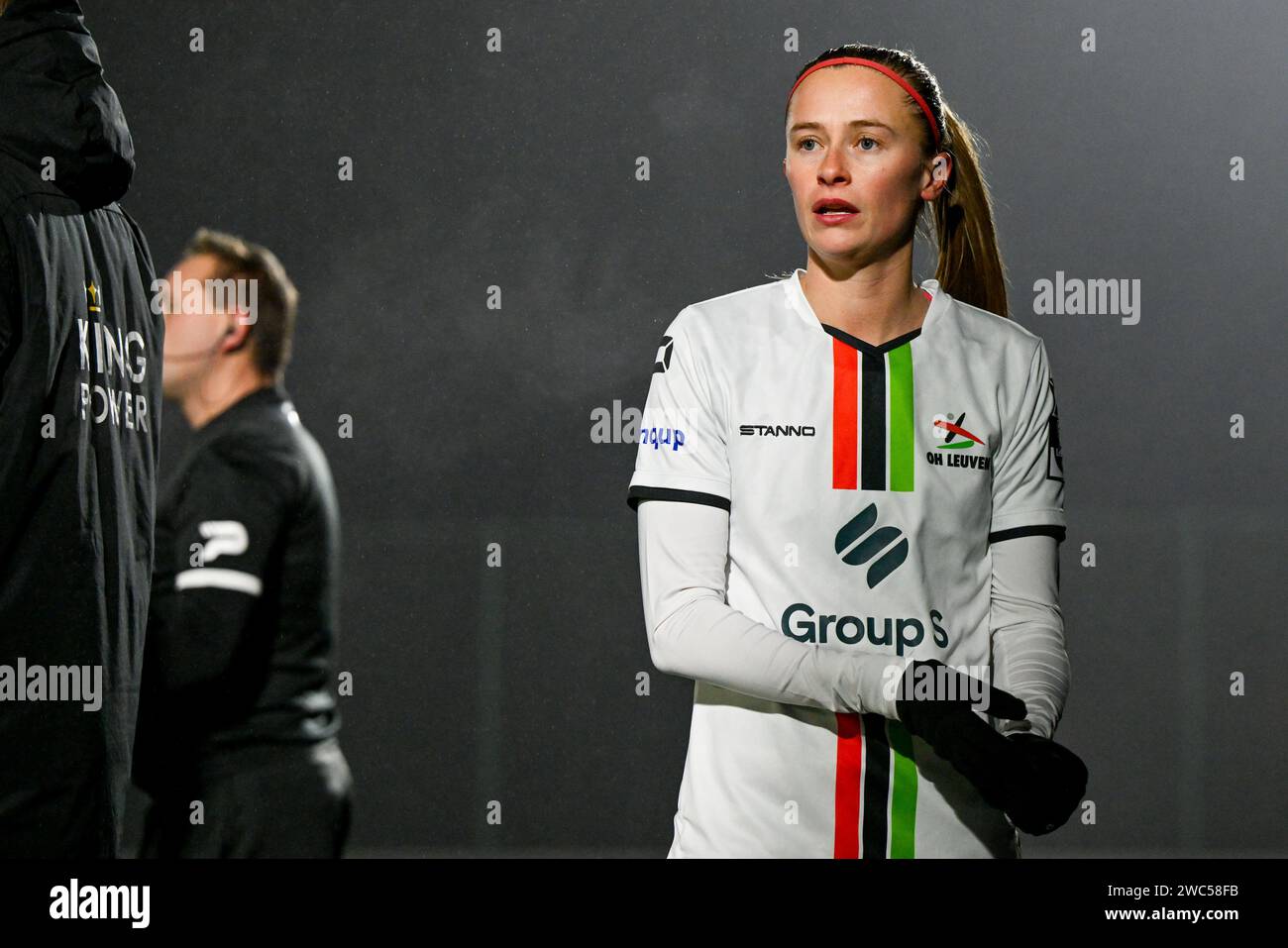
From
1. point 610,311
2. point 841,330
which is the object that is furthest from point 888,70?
point 610,311

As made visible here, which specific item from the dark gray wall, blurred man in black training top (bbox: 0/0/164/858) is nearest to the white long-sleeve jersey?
blurred man in black training top (bbox: 0/0/164/858)

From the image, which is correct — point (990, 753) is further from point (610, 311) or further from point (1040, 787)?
point (610, 311)

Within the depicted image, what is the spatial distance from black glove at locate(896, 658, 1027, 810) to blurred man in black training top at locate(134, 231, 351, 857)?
100cm

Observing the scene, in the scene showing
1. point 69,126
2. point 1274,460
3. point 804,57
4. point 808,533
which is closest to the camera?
point 808,533

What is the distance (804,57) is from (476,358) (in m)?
0.81

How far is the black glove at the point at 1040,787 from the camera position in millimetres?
976

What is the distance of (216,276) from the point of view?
2.06 m

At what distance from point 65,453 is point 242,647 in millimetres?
451

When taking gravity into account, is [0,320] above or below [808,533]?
above

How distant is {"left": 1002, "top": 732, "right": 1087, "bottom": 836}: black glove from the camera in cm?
98

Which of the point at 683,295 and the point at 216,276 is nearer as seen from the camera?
the point at 216,276

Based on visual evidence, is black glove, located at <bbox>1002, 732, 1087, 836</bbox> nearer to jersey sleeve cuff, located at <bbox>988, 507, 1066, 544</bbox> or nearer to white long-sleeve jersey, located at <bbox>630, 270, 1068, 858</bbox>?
white long-sleeve jersey, located at <bbox>630, 270, 1068, 858</bbox>
